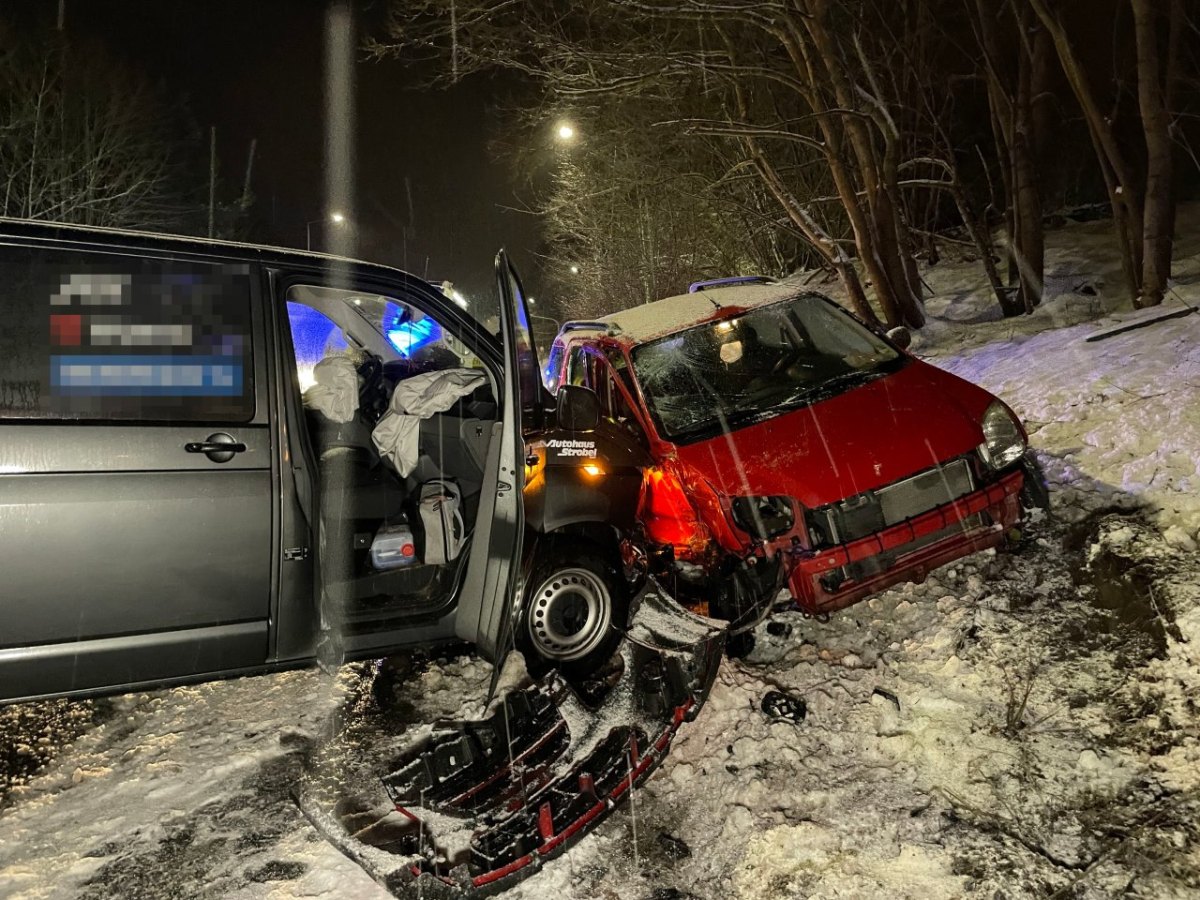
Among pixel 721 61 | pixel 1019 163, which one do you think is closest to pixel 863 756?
pixel 1019 163

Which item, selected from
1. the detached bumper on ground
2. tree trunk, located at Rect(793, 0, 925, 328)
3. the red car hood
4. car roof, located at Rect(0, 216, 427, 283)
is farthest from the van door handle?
tree trunk, located at Rect(793, 0, 925, 328)

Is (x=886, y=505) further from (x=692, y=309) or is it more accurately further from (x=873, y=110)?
(x=873, y=110)

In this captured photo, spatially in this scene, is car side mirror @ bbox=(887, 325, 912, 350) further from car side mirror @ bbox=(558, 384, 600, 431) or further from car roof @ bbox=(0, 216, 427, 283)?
car roof @ bbox=(0, 216, 427, 283)

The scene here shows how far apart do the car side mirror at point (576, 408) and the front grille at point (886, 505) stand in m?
1.23

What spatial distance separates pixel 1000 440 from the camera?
4.09 metres

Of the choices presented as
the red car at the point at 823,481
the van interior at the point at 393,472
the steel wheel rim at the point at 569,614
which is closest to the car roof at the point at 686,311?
the red car at the point at 823,481

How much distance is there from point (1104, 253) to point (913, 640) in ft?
38.6

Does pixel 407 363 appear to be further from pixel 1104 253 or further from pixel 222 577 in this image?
pixel 1104 253

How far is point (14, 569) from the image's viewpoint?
2.69 m

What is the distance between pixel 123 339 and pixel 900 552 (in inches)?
143

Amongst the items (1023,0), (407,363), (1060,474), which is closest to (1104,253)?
(1023,0)

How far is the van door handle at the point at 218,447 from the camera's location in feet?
9.57

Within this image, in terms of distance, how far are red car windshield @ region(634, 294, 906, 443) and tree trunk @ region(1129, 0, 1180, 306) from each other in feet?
16.1

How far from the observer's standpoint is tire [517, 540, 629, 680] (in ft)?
12.6
